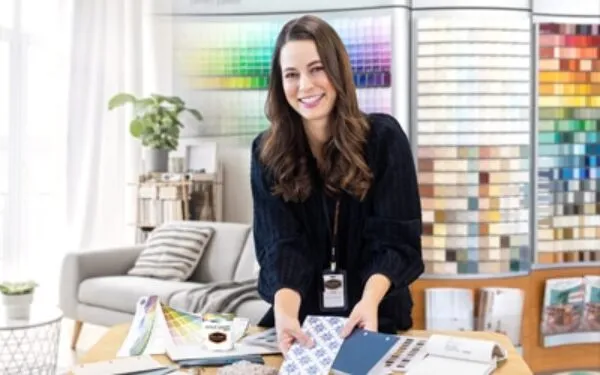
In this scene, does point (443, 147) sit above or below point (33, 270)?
above

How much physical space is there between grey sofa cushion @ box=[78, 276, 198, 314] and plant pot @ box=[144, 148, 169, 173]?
1168mm

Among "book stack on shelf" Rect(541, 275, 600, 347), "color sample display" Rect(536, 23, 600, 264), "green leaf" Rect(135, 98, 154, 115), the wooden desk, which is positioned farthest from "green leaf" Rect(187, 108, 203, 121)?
the wooden desk

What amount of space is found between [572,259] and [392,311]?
279 centimetres

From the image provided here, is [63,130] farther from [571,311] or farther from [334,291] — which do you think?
[334,291]

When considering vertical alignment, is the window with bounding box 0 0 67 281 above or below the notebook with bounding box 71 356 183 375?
above

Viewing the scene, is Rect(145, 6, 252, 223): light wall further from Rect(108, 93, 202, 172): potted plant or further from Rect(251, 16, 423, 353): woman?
Rect(251, 16, 423, 353): woman

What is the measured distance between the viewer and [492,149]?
12.8ft

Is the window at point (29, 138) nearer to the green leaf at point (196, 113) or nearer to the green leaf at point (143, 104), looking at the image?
the green leaf at point (143, 104)

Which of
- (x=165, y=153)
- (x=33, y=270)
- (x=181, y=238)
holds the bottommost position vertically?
(x=33, y=270)

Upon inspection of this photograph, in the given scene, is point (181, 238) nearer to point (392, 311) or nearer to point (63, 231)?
point (63, 231)

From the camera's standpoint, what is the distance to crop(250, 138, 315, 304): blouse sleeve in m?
1.56

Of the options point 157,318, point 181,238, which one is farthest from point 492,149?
point 157,318

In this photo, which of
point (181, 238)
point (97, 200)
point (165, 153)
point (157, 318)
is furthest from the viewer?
point (97, 200)

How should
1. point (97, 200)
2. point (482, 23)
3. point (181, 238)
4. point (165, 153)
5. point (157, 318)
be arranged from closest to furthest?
point (157, 318), point (482, 23), point (181, 238), point (165, 153), point (97, 200)
